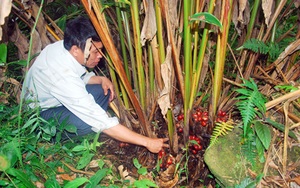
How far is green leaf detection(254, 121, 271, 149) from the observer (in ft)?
4.98

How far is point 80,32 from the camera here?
1.86 m

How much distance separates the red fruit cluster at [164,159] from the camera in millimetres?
1854

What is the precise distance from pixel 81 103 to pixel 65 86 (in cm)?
13

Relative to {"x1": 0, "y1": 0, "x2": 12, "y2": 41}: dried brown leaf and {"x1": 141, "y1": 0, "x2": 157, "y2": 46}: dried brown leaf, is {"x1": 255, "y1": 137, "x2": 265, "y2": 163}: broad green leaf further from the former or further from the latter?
{"x1": 0, "y1": 0, "x2": 12, "y2": 41}: dried brown leaf

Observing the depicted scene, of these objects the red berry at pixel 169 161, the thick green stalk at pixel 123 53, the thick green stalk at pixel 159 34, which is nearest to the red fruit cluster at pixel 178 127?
the red berry at pixel 169 161

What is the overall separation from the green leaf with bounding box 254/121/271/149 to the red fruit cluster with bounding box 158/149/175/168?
52 cm

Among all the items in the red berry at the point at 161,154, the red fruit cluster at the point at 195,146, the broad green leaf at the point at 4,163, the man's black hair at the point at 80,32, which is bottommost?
the red berry at the point at 161,154

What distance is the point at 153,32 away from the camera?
4.88ft

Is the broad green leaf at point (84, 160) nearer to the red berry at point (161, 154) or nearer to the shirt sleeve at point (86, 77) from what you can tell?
the red berry at point (161, 154)

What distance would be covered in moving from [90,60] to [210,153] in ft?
2.81

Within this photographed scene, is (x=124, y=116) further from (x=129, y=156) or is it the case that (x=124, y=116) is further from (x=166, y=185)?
(x=166, y=185)

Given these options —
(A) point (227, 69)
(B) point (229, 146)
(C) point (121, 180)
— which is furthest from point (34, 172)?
(A) point (227, 69)

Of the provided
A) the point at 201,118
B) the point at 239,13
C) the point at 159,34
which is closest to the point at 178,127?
the point at 201,118

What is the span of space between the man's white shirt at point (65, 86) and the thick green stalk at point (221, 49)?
1.78 ft
